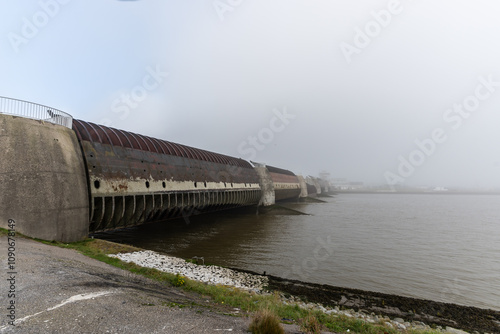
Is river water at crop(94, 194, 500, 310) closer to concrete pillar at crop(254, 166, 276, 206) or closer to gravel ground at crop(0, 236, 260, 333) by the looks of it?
gravel ground at crop(0, 236, 260, 333)

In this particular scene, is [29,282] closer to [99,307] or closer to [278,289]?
[99,307]

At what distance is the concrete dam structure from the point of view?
44.5 feet

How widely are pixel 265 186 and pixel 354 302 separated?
4458cm

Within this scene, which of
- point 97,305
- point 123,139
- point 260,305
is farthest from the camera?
point 123,139

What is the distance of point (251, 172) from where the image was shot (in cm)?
5419

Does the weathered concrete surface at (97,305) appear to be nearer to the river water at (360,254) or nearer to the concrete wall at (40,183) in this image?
the concrete wall at (40,183)

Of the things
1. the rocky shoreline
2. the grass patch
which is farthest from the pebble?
the grass patch

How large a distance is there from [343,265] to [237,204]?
27293 millimetres

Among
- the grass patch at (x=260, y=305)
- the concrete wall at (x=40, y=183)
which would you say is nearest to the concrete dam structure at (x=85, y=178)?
the concrete wall at (x=40, y=183)

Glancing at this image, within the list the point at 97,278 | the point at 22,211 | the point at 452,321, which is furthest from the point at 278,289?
the point at 22,211

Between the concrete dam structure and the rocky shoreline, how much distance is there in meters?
4.59

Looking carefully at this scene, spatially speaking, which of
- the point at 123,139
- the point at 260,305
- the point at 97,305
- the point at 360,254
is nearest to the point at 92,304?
the point at 97,305

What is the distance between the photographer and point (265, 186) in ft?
188

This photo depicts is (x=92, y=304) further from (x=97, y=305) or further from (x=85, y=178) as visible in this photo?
(x=85, y=178)
